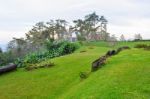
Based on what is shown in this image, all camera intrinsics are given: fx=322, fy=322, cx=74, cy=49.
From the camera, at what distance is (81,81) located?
2364 cm

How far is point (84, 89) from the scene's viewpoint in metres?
19.7

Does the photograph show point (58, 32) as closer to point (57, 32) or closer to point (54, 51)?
point (57, 32)

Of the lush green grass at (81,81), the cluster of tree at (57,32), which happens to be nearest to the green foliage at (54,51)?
the lush green grass at (81,81)

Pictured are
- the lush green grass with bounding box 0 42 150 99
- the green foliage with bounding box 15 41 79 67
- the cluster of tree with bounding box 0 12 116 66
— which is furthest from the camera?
the cluster of tree with bounding box 0 12 116 66

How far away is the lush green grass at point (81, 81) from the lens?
57.8ft

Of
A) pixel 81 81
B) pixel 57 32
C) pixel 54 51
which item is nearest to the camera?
pixel 81 81

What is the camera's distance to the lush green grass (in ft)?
57.8

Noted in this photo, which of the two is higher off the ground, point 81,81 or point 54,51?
point 54,51

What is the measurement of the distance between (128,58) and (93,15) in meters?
90.0

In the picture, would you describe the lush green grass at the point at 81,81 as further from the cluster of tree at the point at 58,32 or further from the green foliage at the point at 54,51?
the cluster of tree at the point at 58,32

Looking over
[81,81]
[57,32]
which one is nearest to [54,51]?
[81,81]

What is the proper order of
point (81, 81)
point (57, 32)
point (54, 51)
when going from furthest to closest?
point (57, 32) < point (54, 51) < point (81, 81)

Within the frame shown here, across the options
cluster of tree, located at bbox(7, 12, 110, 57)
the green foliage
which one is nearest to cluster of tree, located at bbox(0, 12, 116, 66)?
cluster of tree, located at bbox(7, 12, 110, 57)

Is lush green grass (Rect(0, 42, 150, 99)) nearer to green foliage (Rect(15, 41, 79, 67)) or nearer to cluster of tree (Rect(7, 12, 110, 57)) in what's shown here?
green foliage (Rect(15, 41, 79, 67))
